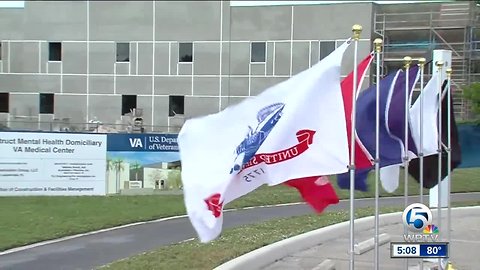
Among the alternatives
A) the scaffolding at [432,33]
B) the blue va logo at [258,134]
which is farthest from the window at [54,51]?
the blue va logo at [258,134]

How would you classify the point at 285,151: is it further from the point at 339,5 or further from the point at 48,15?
the point at 48,15

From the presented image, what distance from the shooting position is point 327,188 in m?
7.32

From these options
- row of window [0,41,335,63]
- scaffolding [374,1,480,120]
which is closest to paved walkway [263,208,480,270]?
scaffolding [374,1,480,120]

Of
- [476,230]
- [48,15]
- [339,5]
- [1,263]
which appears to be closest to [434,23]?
[339,5]

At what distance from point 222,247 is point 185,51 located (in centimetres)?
3720

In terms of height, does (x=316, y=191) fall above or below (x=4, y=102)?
below

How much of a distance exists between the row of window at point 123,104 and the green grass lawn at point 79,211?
25.1m

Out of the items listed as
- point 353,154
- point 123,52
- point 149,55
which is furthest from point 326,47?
point 353,154

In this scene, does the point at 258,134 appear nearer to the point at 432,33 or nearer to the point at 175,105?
the point at 432,33

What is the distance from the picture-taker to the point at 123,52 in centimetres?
4775

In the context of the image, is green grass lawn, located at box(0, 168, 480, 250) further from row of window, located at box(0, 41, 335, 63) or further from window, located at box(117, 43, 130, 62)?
window, located at box(117, 43, 130, 62)

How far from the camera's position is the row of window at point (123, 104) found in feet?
154

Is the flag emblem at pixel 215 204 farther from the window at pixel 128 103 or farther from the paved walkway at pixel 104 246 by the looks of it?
the window at pixel 128 103

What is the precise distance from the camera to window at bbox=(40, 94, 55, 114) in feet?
159
